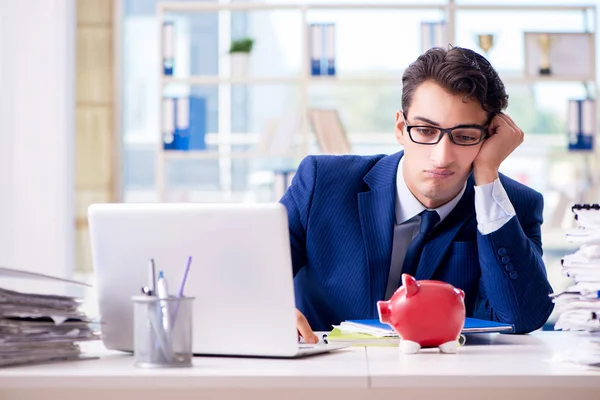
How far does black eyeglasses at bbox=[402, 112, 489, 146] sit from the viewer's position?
1.91m

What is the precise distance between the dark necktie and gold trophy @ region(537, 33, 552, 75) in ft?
8.87

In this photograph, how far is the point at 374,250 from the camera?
206 cm

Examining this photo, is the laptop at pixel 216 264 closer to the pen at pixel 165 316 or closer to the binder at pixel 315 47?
the pen at pixel 165 316

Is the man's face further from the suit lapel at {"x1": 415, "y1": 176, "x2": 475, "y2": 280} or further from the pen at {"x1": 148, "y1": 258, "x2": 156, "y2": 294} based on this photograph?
the pen at {"x1": 148, "y1": 258, "x2": 156, "y2": 294}

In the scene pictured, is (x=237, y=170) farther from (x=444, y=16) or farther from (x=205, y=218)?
(x=205, y=218)

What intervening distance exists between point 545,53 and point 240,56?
1.53m

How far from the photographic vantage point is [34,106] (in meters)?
4.46

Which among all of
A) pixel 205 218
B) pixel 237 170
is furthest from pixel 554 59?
pixel 205 218

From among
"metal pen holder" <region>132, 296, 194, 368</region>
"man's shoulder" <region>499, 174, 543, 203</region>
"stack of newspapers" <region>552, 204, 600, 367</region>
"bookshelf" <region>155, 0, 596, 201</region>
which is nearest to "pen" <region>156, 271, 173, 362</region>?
"metal pen holder" <region>132, 296, 194, 368</region>

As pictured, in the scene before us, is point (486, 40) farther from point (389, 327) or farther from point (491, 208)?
point (389, 327)

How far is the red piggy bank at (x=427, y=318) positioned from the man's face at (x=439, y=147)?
1.63ft

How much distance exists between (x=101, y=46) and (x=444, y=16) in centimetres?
180

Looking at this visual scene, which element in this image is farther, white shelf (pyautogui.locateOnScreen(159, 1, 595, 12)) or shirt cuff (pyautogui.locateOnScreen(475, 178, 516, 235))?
white shelf (pyautogui.locateOnScreen(159, 1, 595, 12))

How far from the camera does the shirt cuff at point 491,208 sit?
186cm
